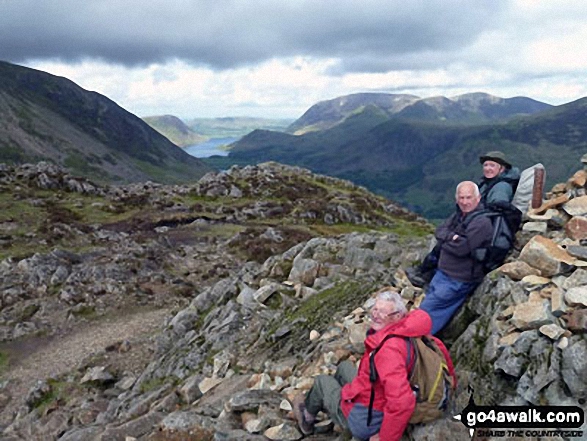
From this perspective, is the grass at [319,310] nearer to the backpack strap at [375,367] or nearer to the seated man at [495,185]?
the seated man at [495,185]

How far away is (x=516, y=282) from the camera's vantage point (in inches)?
356

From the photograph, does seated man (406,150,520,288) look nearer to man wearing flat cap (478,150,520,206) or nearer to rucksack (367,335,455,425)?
man wearing flat cap (478,150,520,206)

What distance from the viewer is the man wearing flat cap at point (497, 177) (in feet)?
35.8

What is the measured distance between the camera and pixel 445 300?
33.4ft

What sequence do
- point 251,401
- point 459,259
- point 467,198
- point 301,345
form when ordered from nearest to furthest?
point 467,198 < point 459,259 < point 251,401 < point 301,345

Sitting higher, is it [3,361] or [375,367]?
[375,367]

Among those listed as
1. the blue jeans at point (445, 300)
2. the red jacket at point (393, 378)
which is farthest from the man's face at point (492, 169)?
the red jacket at point (393, 378)

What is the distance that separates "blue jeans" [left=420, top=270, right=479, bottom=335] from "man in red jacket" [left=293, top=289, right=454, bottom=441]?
8.31 ft

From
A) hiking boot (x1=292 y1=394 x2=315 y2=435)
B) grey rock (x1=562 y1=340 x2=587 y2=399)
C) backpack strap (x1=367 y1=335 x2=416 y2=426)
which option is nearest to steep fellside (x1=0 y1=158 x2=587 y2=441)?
grey rock (x1=562 y1=340 x2=587 y2=399)

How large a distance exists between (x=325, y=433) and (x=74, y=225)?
48811 millimetres

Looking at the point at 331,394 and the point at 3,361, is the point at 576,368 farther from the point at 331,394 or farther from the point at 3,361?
the point at 3,361

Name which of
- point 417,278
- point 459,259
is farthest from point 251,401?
point 459,259

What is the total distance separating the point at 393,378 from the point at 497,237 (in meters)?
4.72

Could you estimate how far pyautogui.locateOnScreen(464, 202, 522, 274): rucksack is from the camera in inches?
388
